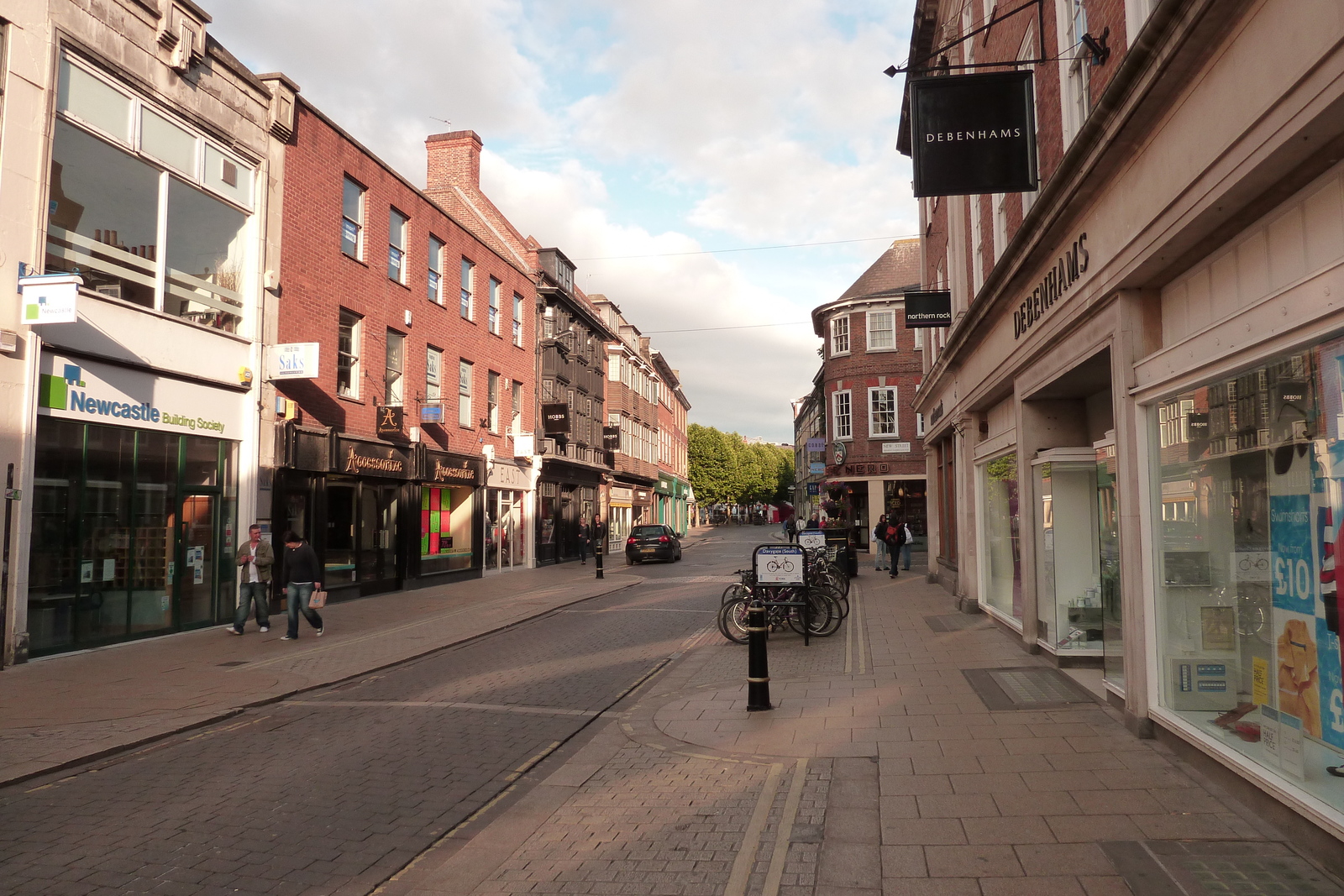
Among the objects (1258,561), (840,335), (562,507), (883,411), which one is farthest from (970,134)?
(840,335)

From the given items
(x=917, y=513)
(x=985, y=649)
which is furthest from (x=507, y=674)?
(x=917, y=513)

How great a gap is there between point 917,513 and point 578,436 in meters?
14.4

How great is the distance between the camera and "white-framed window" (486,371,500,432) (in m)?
26.9

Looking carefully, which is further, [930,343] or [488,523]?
[488,523]

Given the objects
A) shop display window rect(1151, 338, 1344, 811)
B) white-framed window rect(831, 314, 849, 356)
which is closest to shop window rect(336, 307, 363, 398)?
→ shop display window rect(1151, 338, 1344, 811)

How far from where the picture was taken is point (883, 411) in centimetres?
3756

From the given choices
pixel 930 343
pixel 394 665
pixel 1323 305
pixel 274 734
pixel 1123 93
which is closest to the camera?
pixel 1323 305

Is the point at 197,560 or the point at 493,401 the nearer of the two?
the point at 197,560

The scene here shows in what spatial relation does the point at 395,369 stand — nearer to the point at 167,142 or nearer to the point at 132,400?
the point at 167,142

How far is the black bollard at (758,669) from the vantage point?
8.02 metres

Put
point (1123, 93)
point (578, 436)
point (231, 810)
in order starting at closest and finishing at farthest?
point (231, 810) → point (1123, 93) → point (578, 436)

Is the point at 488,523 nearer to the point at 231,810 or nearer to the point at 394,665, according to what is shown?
the point at 394,665

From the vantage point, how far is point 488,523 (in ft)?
87.1

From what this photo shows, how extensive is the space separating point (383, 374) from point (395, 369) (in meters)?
0.78
